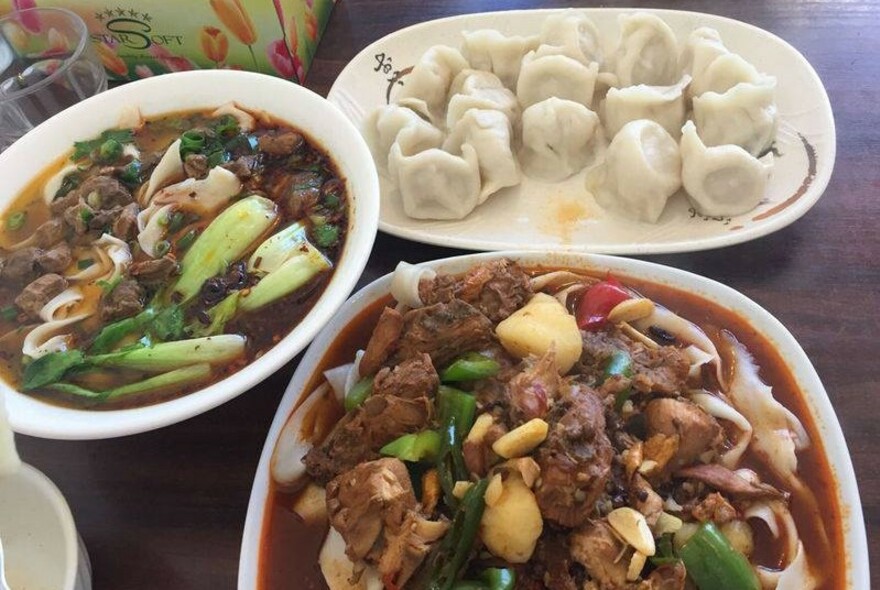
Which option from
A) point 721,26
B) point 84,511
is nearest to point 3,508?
point 84,511

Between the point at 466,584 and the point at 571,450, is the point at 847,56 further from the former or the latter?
the point at 466,584

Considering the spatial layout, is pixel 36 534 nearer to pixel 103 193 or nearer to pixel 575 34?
pixel 103 193

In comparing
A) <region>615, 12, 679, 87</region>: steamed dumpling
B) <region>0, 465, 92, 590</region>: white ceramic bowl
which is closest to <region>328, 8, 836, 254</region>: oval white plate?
<region>615, 12, 679, 87</region>: steamed dumpling

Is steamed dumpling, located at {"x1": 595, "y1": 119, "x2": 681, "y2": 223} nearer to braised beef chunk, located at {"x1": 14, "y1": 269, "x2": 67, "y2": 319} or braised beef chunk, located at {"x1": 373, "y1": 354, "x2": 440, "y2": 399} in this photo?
braised beef chunk, located at {"x1": 373, "y1": 354, "x2": 440, "y2": 399}

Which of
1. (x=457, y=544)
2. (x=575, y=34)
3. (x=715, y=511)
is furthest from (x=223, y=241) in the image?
(x=575, y=34)

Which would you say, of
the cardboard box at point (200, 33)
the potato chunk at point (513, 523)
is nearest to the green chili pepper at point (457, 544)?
the potato chunk at point (513, 523)

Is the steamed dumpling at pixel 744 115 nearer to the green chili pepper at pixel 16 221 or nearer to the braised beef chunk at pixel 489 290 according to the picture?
the braised beef chunk at pixel 489 290
